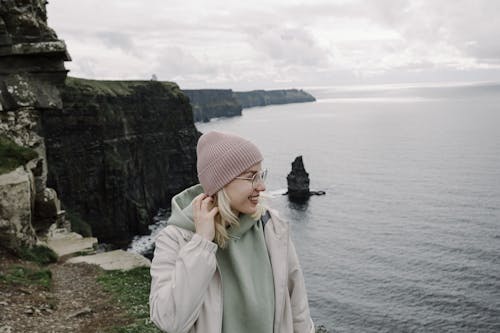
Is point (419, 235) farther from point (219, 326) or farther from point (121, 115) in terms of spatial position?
point (219, 326)

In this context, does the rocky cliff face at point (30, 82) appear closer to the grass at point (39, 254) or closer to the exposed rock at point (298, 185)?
the grass at point (39, 254)

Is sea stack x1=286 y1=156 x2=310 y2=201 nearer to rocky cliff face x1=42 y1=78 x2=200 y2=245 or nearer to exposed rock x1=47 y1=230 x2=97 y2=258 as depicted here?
rocky cliff face x1=42 y1=78 x2=200 y2=245

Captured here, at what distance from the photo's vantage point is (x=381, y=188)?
315 ft

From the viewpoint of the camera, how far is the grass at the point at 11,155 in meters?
17.2

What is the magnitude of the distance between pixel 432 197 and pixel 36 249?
78.8m

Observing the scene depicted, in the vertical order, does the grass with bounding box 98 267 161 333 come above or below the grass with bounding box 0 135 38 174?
below

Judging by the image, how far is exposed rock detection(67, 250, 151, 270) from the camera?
17061mm

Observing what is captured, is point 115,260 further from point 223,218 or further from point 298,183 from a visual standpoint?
point 298,183

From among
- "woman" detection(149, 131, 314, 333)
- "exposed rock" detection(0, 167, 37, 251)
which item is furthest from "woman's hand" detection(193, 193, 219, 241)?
"exposed rock" detection(0, 167, 37, 251)

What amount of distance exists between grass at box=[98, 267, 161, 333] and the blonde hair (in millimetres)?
8518

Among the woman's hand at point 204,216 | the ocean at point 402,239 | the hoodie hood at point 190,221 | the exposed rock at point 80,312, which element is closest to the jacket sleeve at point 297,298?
the hoodie hood at point 190,221

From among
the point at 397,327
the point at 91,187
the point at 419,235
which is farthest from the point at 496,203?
the point at 91,187

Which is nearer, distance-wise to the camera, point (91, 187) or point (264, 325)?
point (264, 325)

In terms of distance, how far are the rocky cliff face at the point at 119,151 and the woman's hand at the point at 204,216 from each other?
66.1 metres
